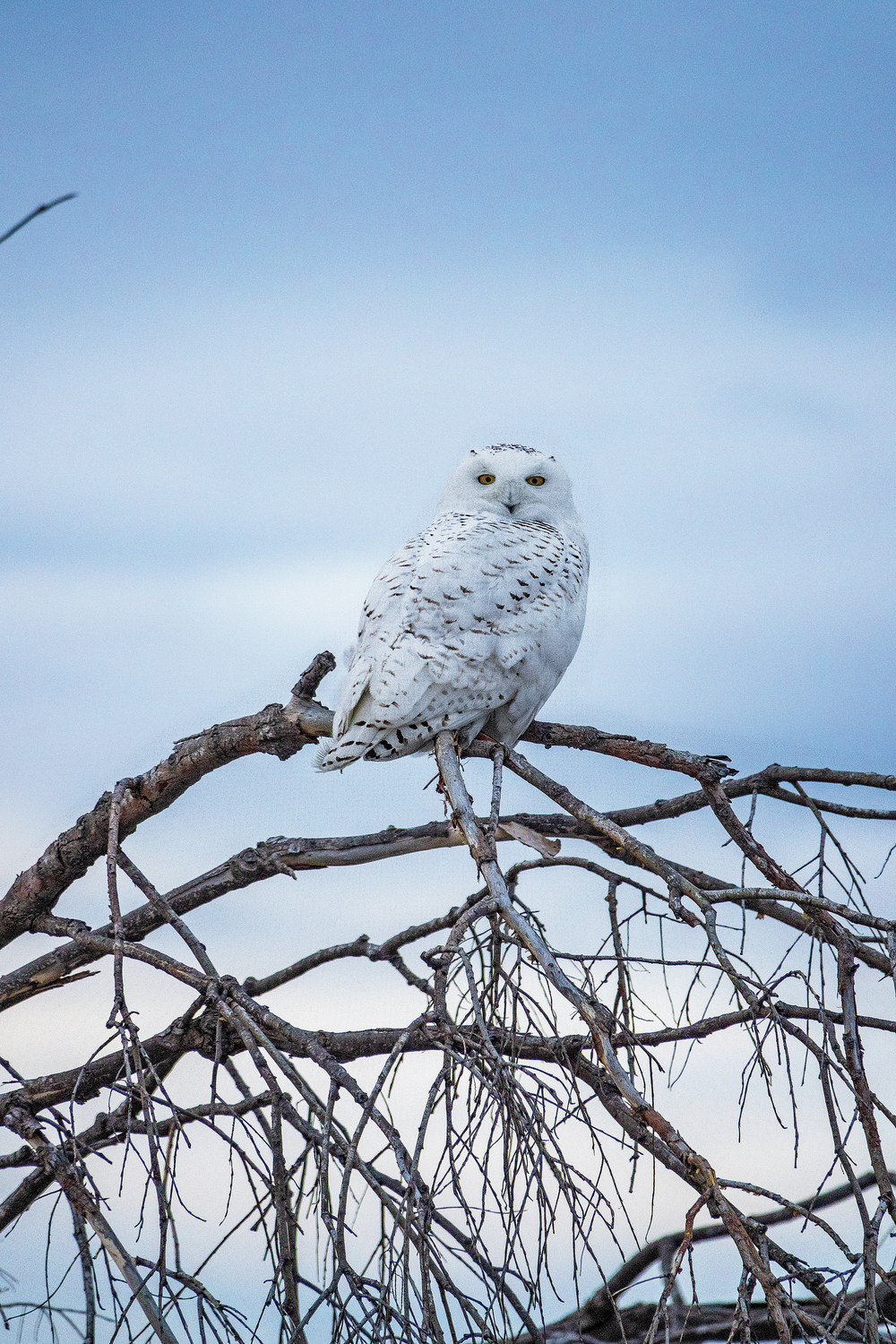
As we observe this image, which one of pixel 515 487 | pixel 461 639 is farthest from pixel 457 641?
pixel 515 487

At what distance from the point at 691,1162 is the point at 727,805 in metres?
0.89

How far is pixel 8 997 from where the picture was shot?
2400 mm

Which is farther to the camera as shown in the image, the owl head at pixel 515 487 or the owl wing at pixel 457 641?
the owl head at pixel 515 487

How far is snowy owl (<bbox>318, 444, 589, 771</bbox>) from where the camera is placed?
185 cm

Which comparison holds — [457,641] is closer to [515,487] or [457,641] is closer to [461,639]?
[461,639]

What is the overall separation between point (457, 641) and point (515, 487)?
561 mm

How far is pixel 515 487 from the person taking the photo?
232cm

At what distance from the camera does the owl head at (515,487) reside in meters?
2.31

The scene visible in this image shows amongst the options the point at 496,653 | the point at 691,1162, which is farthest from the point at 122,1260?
the point at 496,653

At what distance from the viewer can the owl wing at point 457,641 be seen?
6.08 feet

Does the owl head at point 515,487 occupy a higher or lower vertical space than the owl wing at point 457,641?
higher

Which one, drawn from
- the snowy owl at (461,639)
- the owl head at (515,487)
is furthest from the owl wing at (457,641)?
the owl head at (515,487)

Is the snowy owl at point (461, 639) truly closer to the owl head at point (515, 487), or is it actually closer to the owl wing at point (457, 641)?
the owl wing at point (457, 641)

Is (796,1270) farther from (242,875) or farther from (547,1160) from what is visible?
(242,875)
